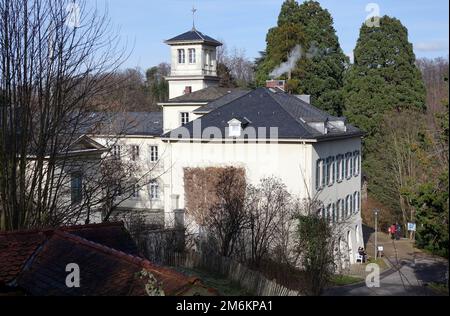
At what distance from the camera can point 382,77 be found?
1708 inches

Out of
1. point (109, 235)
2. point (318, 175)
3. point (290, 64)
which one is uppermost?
point (290, 64)

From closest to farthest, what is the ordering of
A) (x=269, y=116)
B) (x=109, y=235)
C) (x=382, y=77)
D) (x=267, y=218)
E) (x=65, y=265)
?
(x=65, y=265), (x=109, y=235), (x=267, y=218), (x=269, y=116), (x=382, y=77)

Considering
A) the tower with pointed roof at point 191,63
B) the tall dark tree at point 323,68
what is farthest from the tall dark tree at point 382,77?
the tower with pointed roof at point 191,63

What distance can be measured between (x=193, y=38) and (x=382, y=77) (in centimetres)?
1490

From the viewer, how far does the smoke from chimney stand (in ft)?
154

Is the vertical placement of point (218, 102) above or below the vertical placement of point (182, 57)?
below

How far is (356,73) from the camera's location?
44.4 m

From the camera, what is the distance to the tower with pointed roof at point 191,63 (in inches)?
1898

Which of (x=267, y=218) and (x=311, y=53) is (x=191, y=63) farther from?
(x=267, y=218)

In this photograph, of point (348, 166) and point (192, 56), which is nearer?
point (348, 166)

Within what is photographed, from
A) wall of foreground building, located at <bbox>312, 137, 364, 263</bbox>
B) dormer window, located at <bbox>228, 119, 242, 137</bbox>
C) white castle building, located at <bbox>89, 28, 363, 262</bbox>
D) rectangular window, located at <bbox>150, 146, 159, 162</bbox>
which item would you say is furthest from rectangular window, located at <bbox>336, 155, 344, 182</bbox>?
rectangular window, located at <bbox>150, 146, 159, 162</bbox>

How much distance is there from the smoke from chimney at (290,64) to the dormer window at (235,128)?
18.5 m

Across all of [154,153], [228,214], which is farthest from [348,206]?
[154,153]

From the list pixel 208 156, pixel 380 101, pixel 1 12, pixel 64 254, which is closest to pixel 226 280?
pixel 64 254
